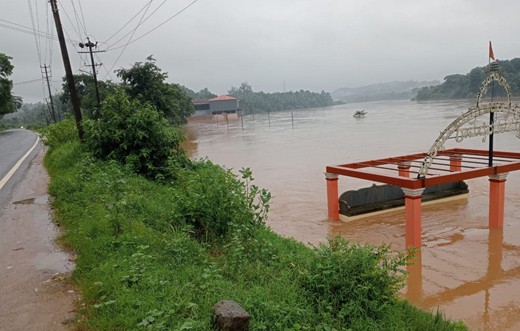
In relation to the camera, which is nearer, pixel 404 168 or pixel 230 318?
pixel 230 318

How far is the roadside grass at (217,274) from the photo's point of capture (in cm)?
406

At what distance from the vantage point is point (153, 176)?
1178cm

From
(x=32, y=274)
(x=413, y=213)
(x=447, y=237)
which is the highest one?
(x=32, y=274)

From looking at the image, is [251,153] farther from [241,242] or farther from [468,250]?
[241,242]

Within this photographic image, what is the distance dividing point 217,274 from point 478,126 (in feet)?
27.1

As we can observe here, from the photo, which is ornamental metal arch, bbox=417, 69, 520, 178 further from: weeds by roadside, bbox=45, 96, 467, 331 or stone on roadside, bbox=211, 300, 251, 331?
stone on roadside, bbox=211, 300, 251, 331

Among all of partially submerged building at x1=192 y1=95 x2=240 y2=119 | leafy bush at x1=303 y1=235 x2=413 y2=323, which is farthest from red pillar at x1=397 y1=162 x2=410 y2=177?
partially submerged building at x1=192 y1=95 x2=240 y2=119

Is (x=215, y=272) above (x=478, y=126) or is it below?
below

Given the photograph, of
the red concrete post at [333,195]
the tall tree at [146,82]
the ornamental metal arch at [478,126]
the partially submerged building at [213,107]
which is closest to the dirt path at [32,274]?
the red concrete post at [333,195]

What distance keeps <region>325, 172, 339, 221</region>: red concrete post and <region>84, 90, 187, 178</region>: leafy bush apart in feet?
15.2

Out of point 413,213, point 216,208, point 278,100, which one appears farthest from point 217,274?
point 278,100

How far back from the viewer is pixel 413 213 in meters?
8.98

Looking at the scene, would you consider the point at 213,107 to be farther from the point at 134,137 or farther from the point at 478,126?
the point at 478,126

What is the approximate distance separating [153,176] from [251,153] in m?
19.9
